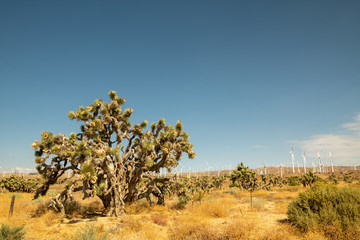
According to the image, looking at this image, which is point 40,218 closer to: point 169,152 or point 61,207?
point 61,207

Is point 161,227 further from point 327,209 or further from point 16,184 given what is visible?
point 16,184

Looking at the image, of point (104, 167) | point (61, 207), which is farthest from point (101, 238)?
point (61, 207)

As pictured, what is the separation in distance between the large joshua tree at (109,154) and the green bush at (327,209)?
696 centimetres

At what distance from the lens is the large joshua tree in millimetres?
11039

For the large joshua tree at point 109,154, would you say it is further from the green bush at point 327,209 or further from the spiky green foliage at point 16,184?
the spiky green foliage at point 16,184

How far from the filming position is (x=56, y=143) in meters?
11.7

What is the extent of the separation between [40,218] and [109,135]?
6067 mm

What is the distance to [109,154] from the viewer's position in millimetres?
12305

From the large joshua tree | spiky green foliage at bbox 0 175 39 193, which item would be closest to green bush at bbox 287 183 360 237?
the large joshua tree

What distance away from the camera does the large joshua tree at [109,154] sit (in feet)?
36.2

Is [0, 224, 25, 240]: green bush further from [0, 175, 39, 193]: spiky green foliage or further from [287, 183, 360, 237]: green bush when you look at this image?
[0, 175, 39, 193]: spiky green foliage

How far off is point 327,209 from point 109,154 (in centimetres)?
1178

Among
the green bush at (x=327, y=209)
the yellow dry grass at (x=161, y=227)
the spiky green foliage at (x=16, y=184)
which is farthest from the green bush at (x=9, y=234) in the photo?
Result: the spiky green foliage at (x=16, y=184)

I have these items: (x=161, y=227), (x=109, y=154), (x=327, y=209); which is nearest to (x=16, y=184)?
(x=109, y=154)
